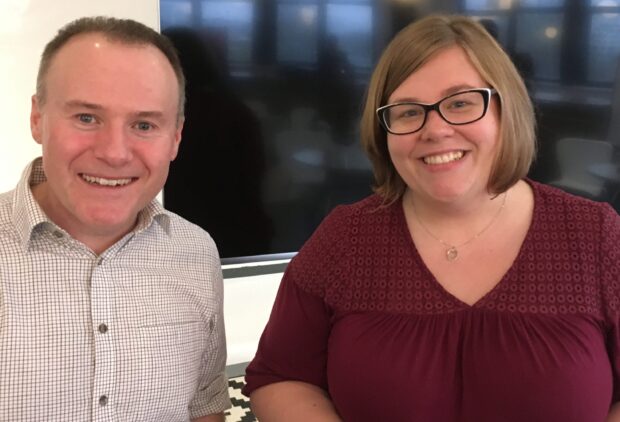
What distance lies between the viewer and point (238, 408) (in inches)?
76.5

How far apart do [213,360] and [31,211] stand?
1.67 feet

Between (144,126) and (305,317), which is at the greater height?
(144,126)

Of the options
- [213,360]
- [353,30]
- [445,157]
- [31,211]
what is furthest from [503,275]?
[353,30]

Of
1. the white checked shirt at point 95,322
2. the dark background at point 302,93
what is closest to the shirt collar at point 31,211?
the white checked shirt at point 95,322

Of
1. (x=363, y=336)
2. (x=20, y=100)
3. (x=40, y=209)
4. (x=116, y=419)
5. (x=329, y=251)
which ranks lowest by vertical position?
(x=116, y=419)

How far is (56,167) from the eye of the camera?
1089 millimetres

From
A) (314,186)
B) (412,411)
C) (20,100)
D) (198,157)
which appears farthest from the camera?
(314,186)

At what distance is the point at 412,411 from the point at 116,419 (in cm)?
54

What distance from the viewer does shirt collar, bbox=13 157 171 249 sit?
1089 mm

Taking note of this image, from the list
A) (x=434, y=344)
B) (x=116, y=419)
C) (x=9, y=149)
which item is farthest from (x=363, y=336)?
(x=9, y=149)

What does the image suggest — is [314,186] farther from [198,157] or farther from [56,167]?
[56,167]

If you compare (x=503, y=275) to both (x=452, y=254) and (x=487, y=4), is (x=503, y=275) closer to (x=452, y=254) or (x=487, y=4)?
(x=452, y=254)

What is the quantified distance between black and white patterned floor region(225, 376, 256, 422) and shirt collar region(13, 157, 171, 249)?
2.69ft

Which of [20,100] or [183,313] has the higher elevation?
[20,100]
